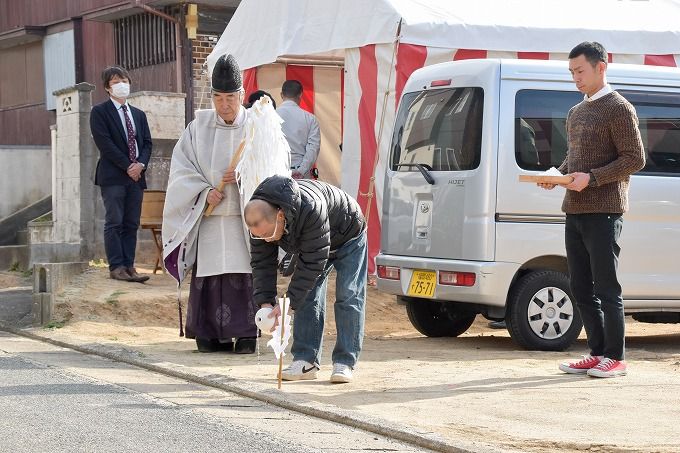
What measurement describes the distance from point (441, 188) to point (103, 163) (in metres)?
4.10

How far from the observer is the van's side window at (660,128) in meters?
9.87

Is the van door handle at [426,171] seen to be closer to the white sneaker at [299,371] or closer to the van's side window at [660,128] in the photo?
the van's side window at [660,128]

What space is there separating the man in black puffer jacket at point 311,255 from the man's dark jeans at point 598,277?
138 cm

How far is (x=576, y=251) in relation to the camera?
8125 millimetres

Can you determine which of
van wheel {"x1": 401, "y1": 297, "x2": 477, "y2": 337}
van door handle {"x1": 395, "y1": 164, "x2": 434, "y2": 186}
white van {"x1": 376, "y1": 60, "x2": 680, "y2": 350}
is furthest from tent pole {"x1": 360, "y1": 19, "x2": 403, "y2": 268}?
van door handle {"x1": 395, "y1": 164, "x2": 434, "y2": 186}

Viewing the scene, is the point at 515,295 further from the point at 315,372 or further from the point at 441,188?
the point at 315,372

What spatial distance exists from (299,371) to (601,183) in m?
2.15

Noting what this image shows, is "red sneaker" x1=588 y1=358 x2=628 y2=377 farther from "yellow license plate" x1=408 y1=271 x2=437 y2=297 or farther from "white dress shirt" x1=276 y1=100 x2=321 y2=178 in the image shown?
"white dress shirt" x1=276 y1=100 x2=321 y2=178

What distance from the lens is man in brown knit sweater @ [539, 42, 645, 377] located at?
25.7 ft

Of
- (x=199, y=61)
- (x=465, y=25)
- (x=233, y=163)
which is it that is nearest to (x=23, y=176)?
(x=199, y=61)

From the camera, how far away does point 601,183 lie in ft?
25.6

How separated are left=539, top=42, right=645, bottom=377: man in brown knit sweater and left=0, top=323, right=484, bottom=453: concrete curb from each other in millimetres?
2112

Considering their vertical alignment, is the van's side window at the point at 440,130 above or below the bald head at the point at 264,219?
above

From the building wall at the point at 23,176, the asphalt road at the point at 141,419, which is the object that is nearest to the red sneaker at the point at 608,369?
the asphalt road at the point at 141,419
